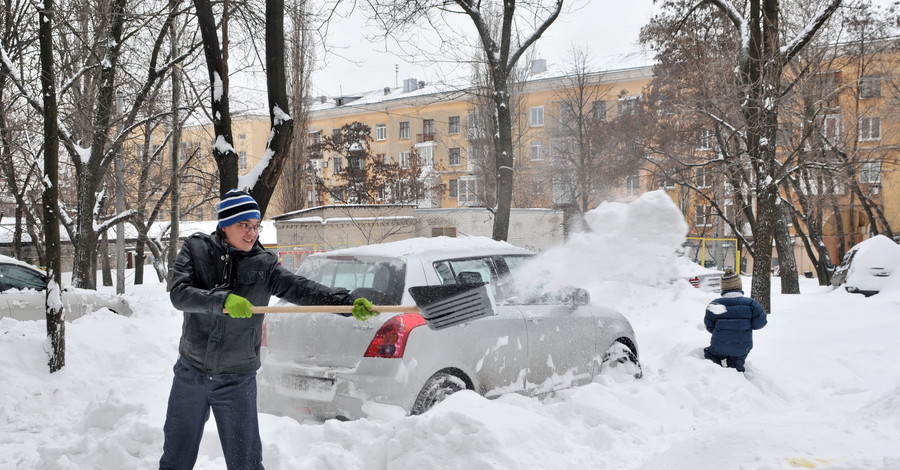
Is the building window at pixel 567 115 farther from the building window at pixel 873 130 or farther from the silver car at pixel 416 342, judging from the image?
the silver car at pixel 416 342

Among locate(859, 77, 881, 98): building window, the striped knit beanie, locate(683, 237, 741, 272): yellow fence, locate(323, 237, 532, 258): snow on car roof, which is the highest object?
locate(859, 77, 881, 98): building window

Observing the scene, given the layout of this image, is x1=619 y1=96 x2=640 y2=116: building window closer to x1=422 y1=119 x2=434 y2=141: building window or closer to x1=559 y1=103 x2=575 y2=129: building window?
x1=559 y1=103 x2=575 y2=129: building window

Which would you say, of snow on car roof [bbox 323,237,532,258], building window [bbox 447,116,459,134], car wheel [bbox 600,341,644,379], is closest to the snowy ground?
car wheel [bbox 600,341,644,379]

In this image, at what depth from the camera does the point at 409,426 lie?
4.18m

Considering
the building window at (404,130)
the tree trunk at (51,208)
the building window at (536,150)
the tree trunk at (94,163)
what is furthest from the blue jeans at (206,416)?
the building window at (404,130)

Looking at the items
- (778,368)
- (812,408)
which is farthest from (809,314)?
(812,408)

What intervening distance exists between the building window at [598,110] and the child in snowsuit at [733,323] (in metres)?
29.5

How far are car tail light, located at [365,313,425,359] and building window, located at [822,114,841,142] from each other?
68.9 ft

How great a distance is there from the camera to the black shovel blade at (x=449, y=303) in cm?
390

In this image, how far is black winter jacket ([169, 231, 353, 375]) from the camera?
11.2 ft

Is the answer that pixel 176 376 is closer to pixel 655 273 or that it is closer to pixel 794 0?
pixel 655 273

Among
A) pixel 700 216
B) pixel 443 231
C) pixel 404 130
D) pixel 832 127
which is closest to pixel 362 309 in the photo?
pixel 832 127

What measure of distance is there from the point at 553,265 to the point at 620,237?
653mm

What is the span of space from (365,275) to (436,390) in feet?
3.24
